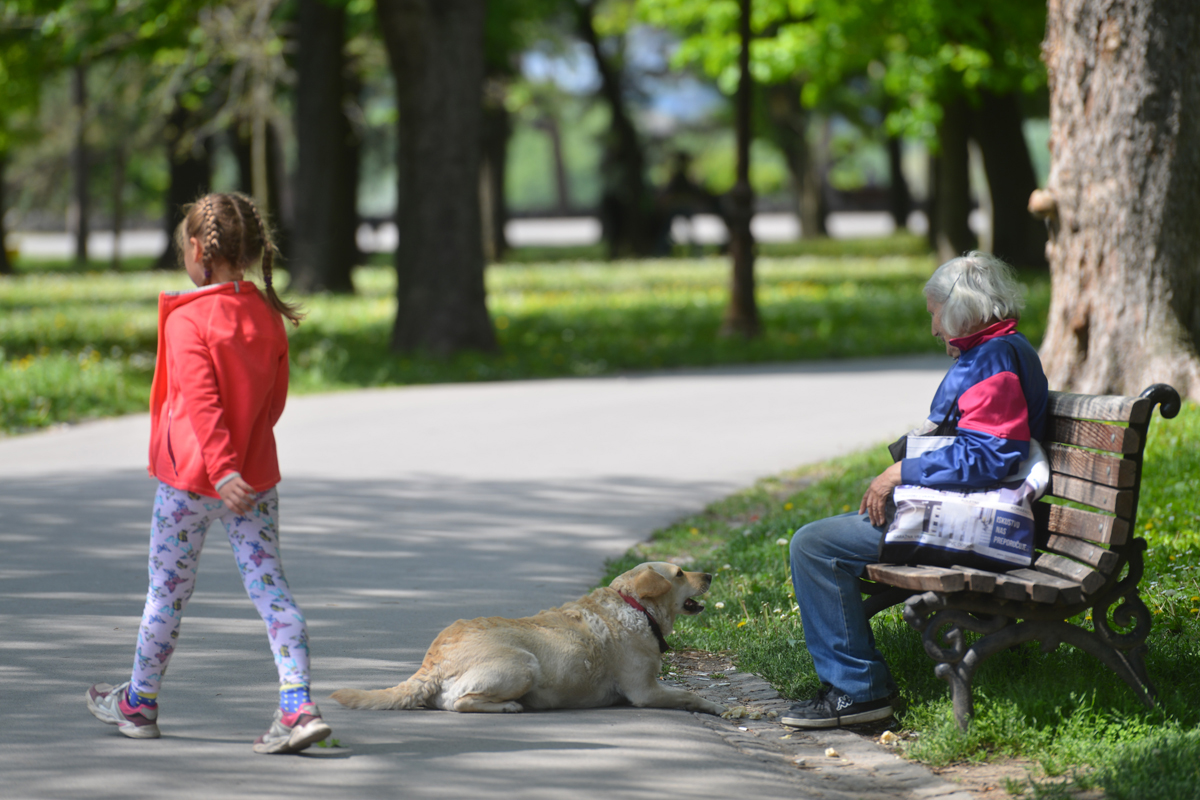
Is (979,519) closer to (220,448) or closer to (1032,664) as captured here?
(1032,664)

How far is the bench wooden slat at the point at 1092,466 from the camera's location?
4273mm

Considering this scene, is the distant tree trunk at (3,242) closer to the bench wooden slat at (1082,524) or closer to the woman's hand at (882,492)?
the woman's hand at (882,492)

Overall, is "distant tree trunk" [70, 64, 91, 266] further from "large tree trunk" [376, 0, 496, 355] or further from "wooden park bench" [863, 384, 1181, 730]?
"wooden park bench" [863, 384, 1181, 730]

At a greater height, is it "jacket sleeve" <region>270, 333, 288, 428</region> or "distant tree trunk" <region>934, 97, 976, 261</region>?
"distant tree trunk" <region>934, 97, 976, 261</region>

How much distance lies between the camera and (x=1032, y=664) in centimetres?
488

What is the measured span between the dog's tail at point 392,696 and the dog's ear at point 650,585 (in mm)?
820

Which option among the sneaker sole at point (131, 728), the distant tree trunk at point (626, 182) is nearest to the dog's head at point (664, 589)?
the sneaker sole at point (131, 728)

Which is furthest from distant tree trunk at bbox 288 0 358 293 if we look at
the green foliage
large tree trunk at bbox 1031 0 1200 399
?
large tree trunk at bbox 1031 0 1200 399

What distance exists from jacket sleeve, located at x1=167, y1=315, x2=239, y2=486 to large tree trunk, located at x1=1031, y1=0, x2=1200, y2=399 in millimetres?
6177

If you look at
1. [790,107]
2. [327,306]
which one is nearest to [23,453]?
[327,306]

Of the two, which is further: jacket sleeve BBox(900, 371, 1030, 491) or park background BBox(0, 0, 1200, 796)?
park background BBox(0, 0, 1200, 796)

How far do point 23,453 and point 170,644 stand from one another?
612 cm

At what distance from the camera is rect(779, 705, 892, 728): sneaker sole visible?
4617 mm

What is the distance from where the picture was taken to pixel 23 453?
31.7 ft
